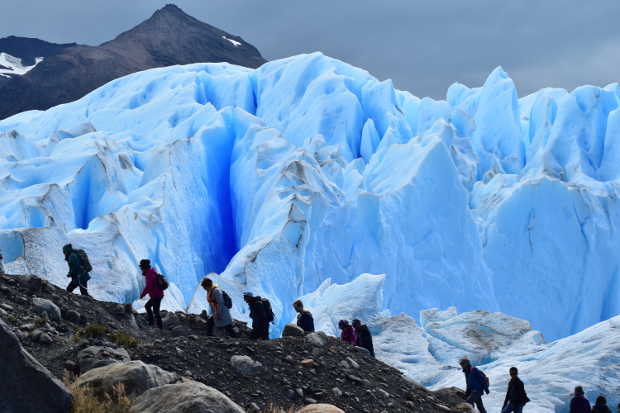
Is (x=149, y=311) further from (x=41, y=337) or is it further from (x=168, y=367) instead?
(x=168, y=367)

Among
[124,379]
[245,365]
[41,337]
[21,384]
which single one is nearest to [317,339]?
[245,365]

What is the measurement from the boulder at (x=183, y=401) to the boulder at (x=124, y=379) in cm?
26

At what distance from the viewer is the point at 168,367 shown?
669 cm

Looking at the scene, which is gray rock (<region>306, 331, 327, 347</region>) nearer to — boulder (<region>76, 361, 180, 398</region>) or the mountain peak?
boulder (<region>76, 361, 180, 398</region>)

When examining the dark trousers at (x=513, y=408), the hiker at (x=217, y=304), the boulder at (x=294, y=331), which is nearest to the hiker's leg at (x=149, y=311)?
the hiker at (x=217, y=304)

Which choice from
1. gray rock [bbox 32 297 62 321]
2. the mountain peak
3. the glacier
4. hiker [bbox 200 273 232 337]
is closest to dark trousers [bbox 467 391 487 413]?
the glacier

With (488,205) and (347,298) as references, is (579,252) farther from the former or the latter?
(347,298)

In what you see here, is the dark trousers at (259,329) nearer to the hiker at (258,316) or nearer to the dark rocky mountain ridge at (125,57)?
the hiker at (258,316)

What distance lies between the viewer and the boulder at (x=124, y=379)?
16.9ft

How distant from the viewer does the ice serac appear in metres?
20.0

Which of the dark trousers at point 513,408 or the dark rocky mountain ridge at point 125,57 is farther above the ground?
the dark rocky mountain ridge at point 125,57

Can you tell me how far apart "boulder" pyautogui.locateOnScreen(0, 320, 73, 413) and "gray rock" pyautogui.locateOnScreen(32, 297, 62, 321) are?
3.64 metres

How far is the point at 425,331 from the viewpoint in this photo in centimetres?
1678

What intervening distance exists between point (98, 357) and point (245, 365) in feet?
5.06
